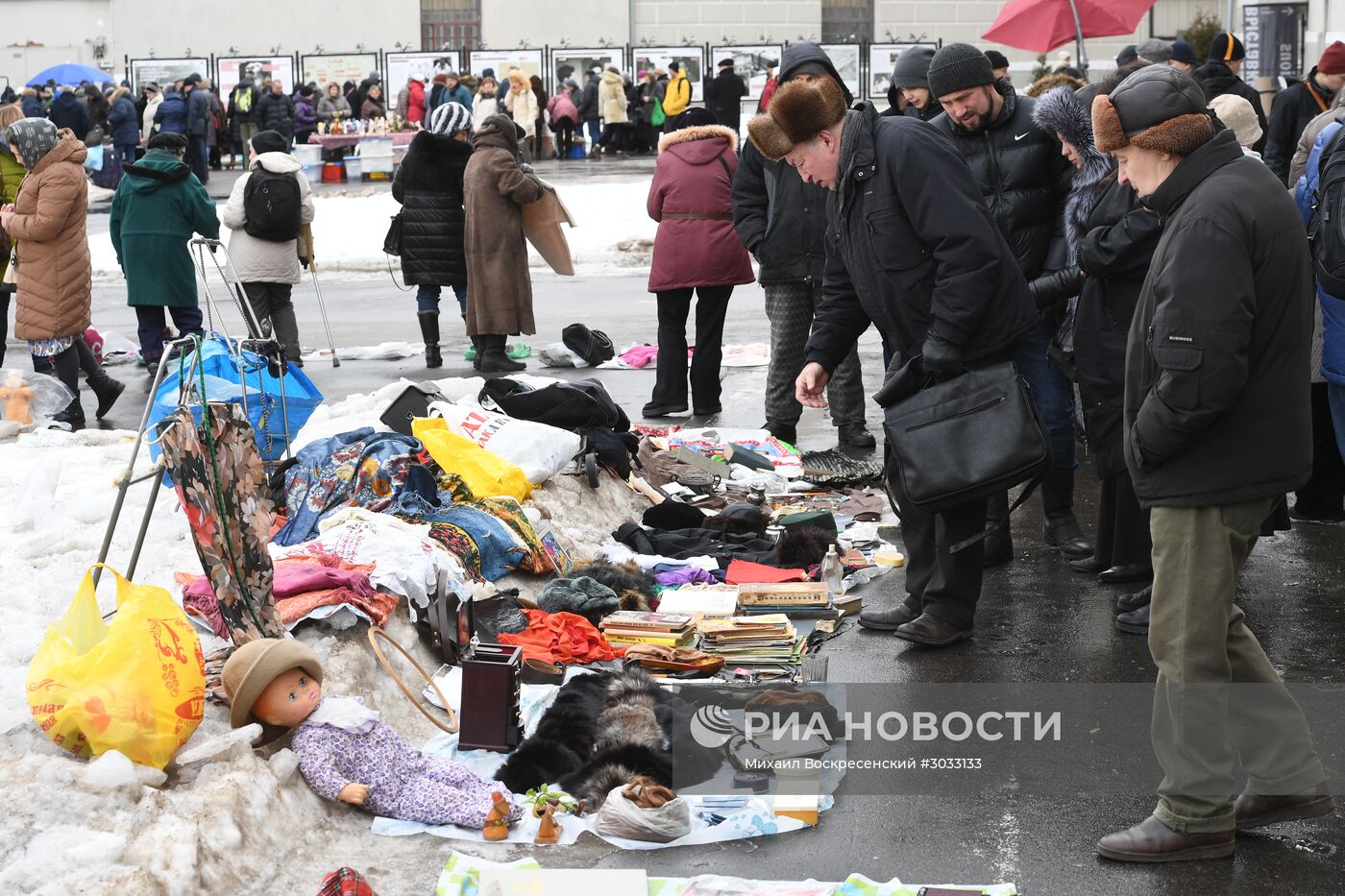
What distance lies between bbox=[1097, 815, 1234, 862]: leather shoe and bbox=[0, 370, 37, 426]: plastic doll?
802 cm

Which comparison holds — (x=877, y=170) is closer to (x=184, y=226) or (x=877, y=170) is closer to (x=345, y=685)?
(x=345, y=685)

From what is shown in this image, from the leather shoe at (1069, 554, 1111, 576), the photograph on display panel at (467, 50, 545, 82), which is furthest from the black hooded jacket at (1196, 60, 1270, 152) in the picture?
the photograph on display panel at (467, 50, 545, 82)

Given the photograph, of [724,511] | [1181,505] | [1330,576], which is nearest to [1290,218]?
[1181,505]

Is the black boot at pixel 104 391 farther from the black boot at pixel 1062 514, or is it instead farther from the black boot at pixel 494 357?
the black boot at pixel 1062 514

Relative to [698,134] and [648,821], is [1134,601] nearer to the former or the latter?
[648,821]

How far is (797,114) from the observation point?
5.44 m

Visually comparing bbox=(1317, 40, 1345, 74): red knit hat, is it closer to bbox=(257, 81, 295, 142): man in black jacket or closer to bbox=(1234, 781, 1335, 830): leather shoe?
bbox=(1234, 781, 1335, 830): leather shoe

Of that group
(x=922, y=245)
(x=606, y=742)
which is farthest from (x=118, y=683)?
(x=922, y=245)

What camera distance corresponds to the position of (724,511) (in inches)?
297

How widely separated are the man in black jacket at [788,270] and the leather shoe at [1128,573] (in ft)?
9.20

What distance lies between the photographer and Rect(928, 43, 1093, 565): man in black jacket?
22.6 feet

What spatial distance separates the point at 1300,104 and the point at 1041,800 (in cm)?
824

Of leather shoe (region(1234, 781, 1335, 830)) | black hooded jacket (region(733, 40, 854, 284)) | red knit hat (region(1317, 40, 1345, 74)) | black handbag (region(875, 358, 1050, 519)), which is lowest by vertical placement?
leather shoe (region(1234, 781, 1335, 830))

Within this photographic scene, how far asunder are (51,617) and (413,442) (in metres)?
1.91
